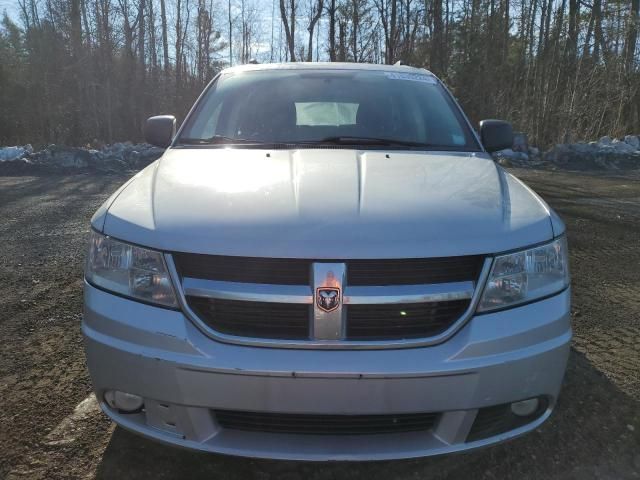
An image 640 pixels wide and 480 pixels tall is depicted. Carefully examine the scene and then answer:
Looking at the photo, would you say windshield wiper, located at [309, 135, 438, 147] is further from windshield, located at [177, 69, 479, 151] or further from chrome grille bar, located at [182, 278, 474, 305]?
chrome grille bar, located at [182, 278, 474, 305]

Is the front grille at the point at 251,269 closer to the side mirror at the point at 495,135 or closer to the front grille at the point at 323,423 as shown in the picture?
the front grille at the point at 323,423

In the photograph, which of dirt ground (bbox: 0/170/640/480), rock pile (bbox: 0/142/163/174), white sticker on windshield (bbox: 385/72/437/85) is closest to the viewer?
dirt ground (bbox: 0/170/640/480)

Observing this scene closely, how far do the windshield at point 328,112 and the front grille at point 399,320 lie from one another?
1.25m

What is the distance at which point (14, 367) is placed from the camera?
2.75m

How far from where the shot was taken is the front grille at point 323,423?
165 cm

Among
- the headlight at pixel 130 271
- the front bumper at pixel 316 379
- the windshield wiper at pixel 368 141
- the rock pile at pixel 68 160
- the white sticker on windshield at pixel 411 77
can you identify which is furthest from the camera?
the rock pile at pixel 68 160

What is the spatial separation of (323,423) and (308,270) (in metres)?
0.50

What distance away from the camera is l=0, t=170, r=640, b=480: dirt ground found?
2008mm

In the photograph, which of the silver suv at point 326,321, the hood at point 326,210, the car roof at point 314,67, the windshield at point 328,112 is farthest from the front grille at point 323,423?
the car roof at point 314,67

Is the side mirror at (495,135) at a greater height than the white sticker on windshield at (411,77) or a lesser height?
lesser

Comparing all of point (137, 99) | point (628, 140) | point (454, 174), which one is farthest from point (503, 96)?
point (454, 174)

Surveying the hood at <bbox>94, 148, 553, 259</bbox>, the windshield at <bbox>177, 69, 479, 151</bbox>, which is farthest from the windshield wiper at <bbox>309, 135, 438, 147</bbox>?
the hood at <bbox>94, 148, 553, 259</bbox>

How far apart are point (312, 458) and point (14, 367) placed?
2.00 metres

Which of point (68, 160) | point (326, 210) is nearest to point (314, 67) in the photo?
point (326, 210)
